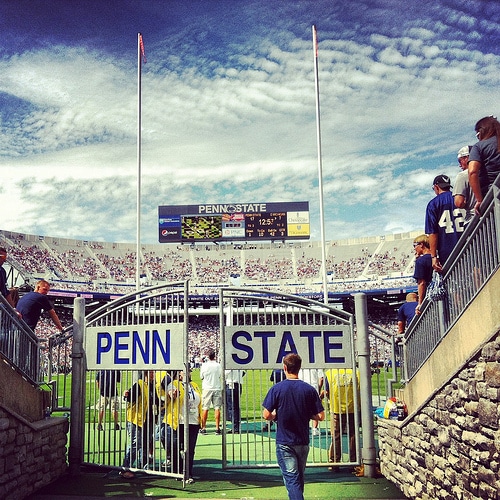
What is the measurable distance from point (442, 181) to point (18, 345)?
5419 millimetres

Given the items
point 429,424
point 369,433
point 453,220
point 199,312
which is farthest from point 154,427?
point 199,312

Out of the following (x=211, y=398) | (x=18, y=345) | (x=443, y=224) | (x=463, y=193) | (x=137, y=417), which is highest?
(x=463, y=193)

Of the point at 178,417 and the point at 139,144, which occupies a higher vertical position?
the point at 139,144

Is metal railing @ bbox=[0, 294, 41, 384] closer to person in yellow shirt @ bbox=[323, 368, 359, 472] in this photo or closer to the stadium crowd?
person in yellow shirt @ bbox=[323, 368, 359, 472]

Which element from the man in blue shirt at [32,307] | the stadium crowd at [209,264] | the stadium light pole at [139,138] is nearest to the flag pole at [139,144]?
the stadium light pole at [139,138]

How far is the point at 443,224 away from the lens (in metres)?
6.09

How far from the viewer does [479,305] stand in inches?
181

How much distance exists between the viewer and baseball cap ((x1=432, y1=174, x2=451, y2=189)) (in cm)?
646

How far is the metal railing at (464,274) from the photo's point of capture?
447cm

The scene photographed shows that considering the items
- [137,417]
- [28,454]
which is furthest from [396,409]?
[28,454]

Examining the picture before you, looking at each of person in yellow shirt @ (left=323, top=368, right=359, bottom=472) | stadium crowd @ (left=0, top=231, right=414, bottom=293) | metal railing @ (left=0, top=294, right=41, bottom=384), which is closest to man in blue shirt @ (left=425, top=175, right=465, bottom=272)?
person in yellow shirt @ (left=323, top=368, right=359, bottom=472)

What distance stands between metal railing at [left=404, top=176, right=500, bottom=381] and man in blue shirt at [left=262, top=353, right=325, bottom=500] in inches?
60.8

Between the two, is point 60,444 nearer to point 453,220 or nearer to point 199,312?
point 453,220

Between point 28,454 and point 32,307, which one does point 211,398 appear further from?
point 28,454
